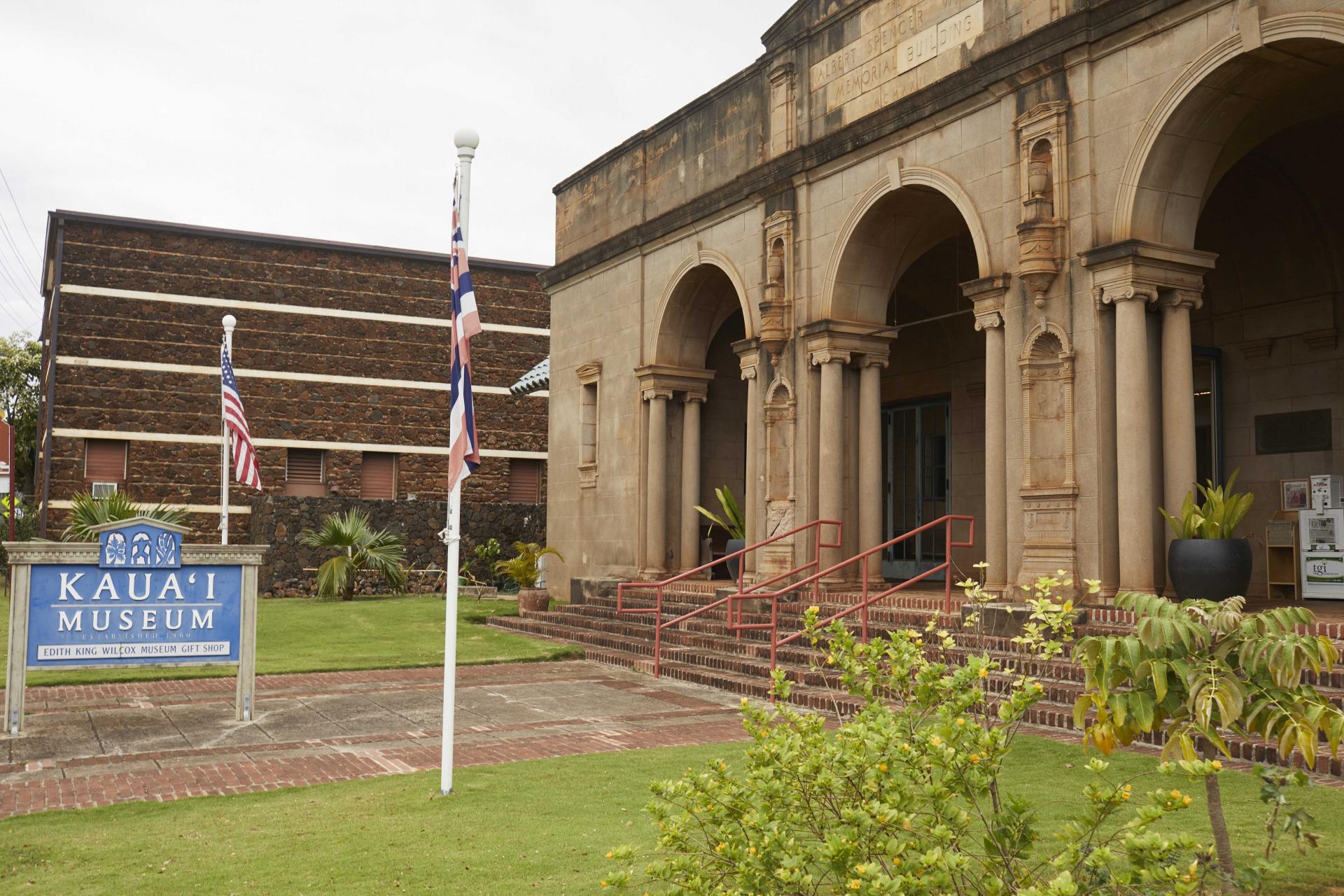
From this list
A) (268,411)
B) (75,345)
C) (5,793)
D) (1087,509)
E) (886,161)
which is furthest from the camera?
(268,411)

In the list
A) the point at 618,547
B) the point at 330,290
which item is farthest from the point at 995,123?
the point at 330,290

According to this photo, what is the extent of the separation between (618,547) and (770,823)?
1601 cm

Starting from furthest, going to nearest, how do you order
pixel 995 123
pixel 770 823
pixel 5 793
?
pixel 995 123, pixel 5 793, pixel 770 823

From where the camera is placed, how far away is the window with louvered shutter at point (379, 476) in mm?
33938

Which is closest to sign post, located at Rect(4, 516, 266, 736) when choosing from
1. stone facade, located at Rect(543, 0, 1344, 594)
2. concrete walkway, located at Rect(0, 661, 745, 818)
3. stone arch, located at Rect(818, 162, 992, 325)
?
concrete walkway, located at Rect(0, 661, 745, 818)

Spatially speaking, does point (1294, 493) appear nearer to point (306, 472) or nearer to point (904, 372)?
point (904, 372)

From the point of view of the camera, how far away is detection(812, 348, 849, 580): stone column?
15344 millimetres

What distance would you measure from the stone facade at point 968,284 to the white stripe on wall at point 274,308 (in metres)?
9.31

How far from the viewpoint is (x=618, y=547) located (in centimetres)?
1986

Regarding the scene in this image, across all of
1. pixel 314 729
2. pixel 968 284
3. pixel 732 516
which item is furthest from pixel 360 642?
pixel 968 284

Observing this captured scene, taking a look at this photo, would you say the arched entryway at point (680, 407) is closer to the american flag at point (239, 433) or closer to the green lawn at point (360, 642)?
the green lawn at point (360, 642)

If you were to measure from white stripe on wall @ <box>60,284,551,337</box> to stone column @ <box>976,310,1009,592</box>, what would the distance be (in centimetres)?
1716

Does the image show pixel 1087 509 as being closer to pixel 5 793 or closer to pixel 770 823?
pixel 770 823

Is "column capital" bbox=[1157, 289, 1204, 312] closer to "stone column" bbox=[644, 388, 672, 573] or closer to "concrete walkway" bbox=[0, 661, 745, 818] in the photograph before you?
"concrete walkway" bbox=[0, 661, 745, 818]
